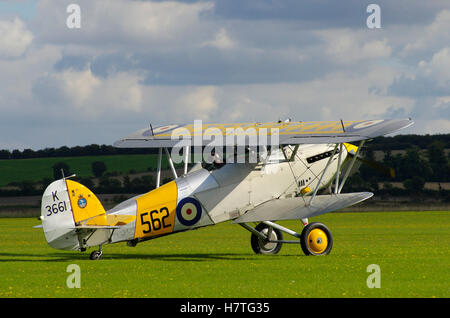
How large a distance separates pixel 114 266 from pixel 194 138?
377 centimetres

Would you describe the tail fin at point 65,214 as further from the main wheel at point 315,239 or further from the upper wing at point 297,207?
the main wheel at point 315,239

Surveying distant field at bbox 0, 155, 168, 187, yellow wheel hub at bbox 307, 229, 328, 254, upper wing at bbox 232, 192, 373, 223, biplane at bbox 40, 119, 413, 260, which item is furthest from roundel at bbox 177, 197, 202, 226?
distant field at bbox 0, 155, 168, 187

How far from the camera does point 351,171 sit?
22234 mm

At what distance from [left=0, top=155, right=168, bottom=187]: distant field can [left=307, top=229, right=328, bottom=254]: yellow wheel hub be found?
6631 centimetres

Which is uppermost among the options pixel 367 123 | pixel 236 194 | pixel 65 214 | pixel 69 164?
pixel 69 164

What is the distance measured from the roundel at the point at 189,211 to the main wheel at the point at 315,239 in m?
2.40

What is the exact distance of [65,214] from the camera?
59.3ft

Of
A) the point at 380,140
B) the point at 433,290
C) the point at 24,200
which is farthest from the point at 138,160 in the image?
the point at 433,290

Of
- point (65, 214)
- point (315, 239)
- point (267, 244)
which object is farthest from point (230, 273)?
point (267, 244)

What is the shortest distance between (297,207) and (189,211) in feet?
7.96

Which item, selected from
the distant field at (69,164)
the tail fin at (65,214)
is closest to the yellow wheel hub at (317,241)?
the tail fin at (65,214)

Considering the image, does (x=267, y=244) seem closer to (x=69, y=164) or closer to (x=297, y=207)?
(x=297, y=207)

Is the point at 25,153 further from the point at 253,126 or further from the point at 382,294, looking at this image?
the point at 382,294

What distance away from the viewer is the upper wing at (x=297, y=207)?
19.0 meters
